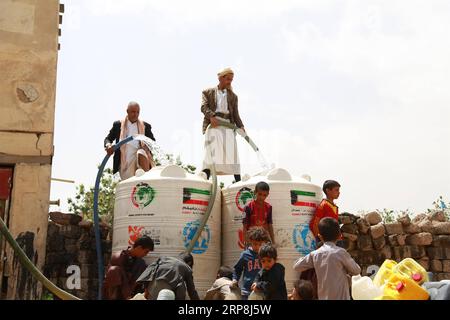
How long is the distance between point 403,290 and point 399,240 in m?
4.44

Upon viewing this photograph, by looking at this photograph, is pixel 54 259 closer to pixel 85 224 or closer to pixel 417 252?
pixel 85 224

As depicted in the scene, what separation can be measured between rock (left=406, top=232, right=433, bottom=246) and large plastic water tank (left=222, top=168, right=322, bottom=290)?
9.60 ft

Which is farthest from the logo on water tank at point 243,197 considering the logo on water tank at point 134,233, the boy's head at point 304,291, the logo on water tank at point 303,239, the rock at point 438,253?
the rock at point 438,253

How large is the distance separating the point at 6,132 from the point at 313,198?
357cm

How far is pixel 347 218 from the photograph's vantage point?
7.73m

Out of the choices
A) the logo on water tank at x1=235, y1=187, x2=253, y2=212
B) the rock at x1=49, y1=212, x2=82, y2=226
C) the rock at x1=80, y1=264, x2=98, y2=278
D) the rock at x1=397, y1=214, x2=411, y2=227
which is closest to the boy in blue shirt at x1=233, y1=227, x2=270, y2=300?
the logo on water tank at x1=235, y1=187, x2=253, y2=212

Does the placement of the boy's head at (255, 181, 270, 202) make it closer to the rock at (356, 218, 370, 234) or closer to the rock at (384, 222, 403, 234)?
the rock at (356, 218, 370, 234)

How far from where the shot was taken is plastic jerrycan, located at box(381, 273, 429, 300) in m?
3.67

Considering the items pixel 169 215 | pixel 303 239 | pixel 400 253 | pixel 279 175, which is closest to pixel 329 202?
pixel 303 239

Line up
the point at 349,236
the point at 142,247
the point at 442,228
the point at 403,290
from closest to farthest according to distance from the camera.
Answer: the point at 403,290
the point at 142,247
the point at 349,236
the point at 442,228
